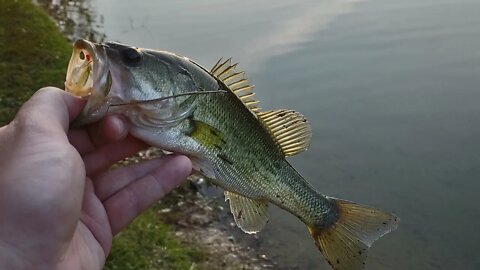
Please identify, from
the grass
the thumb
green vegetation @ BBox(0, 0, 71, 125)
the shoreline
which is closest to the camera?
the thumb

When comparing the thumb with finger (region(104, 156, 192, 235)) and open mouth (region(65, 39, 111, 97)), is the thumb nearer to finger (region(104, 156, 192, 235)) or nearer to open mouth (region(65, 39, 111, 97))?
open mouth (region(65, 39, 111, 97))

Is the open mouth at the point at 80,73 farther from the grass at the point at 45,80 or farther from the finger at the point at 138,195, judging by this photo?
the grass at the point at 45,80

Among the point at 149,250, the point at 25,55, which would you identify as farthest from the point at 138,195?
the point at 25,55

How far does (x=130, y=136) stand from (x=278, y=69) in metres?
6.55

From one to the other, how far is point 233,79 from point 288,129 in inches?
17.0

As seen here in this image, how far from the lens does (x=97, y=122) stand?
2.87m

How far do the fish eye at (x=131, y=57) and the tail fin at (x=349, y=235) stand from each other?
138 cm

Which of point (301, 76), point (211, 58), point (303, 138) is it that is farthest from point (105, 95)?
point (211, 58)

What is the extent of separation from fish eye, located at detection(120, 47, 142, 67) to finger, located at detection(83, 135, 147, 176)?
0.40m

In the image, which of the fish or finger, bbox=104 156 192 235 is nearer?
the fish

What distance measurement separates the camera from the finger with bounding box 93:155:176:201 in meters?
3.06

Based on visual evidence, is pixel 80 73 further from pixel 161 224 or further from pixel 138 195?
pixel 161 224

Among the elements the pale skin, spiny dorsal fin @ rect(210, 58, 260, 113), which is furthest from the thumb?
spiny dorsal fin @ rect(210, 58, 260, 113)

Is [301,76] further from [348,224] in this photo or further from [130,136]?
[130,136]
